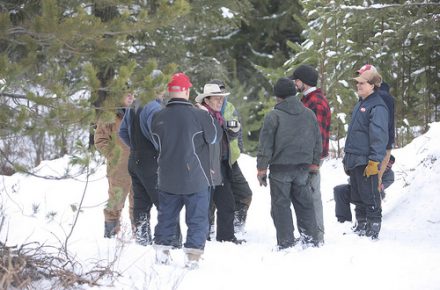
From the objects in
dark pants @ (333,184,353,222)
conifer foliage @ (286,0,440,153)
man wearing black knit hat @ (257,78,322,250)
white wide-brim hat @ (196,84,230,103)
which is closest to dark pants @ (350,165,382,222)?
dark pants @ (333,184,353,222)

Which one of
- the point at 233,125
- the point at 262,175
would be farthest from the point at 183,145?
the point at 233,125

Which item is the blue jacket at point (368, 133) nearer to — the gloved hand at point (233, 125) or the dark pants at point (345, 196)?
the dark pants at point (345, 196)

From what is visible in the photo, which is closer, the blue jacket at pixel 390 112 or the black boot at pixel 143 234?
the black boot at pixel 143 234

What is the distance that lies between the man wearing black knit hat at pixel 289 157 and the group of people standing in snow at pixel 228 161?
0.01 meters

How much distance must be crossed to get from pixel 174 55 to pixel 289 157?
933 centimetres

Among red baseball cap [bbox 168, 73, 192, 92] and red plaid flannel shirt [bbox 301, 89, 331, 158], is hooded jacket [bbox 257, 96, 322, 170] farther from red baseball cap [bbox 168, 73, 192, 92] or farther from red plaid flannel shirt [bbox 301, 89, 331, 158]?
red baseball cap [bbox 168, 73, 192, 92]

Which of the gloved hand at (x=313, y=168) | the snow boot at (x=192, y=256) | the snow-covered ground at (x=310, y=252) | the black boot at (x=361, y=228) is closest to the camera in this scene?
the snow-covered ground at (x=310, y=252)

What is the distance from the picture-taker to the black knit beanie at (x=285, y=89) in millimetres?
7023

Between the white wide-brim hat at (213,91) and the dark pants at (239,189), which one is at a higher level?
the white wide-brim hat at (213,91)

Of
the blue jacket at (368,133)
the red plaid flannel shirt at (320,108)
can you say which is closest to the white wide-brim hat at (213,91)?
the red plaid flannel shirt at (320,108)

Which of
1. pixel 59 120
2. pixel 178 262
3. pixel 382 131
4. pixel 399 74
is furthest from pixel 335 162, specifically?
pixel 59 120

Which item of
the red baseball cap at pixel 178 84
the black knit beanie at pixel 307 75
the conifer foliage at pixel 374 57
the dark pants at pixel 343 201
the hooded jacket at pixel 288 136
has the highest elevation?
the conifer foliage at pixel 374 57

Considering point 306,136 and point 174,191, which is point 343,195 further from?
point 174,191

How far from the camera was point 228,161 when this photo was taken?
7801mm
